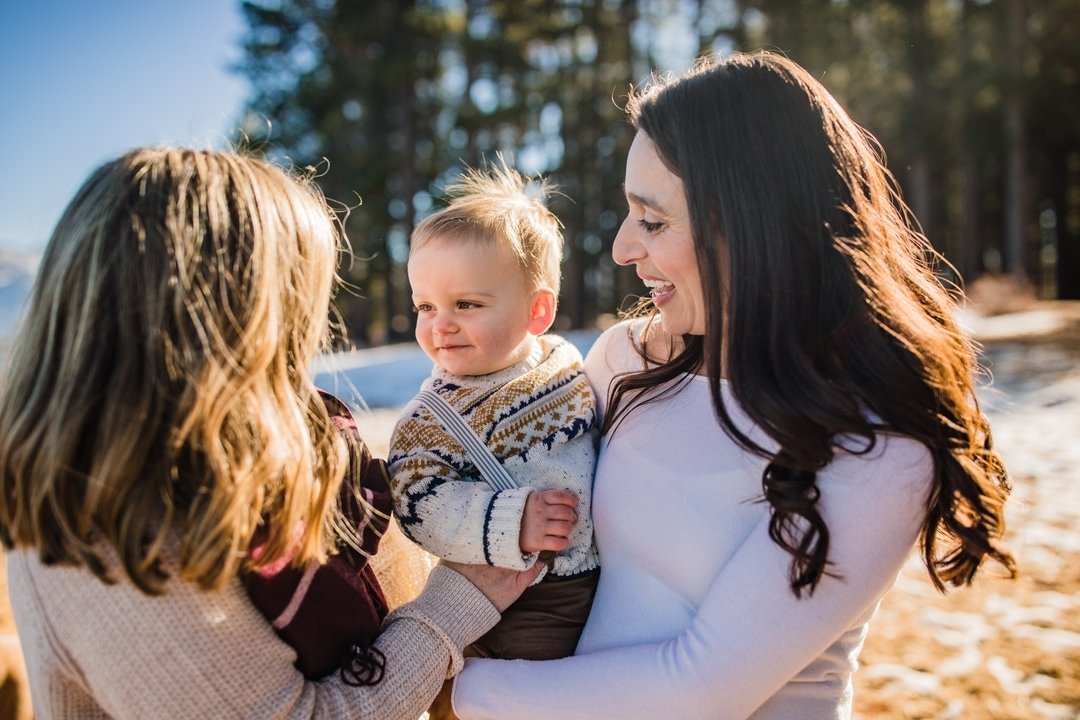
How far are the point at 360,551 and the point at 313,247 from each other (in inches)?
21.3

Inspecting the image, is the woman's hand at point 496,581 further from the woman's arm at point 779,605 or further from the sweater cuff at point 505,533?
the woman's arm at point 779,605

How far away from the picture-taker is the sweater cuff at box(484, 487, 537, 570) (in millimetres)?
1522

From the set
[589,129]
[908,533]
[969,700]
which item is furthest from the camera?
[589,129]

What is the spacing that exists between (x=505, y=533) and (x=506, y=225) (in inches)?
31.3

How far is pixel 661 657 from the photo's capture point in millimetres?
1339

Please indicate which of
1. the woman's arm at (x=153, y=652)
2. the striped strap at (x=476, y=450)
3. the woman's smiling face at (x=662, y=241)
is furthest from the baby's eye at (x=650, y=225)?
the woman's arm at (x=153, y=652)

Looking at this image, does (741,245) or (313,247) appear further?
(741,245)

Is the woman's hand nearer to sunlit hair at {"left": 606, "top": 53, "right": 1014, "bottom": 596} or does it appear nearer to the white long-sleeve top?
the white long-sleeve top

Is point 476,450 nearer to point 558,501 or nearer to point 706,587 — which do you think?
point 558,501

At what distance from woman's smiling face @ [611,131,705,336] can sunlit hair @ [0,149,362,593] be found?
793 mm

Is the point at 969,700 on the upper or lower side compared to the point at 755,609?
lower

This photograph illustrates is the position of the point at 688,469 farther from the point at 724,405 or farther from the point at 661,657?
the point at 661,657

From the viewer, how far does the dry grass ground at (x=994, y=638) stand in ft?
9.48

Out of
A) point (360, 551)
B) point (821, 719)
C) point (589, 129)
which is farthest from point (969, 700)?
point (589, 129)
